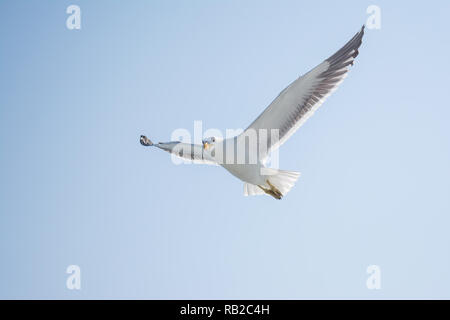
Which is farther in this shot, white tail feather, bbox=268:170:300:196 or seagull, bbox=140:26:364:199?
white tail feather, bbox=268:170:300:196

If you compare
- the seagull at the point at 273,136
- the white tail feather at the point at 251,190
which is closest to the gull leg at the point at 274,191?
the seagull at the point at 273,136

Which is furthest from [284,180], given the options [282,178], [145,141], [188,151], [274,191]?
[145,141]

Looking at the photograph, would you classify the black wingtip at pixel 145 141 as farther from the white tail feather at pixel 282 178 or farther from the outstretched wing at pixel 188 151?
the white tail feather at pixel 282 178

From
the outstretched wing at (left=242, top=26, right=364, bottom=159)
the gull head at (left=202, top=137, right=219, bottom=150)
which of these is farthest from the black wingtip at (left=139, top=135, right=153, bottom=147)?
the outstretched wing at (left=242, top=26, right=364, bottom=159)

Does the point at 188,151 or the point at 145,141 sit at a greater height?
the point at 145,141

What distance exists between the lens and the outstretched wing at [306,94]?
6.38m

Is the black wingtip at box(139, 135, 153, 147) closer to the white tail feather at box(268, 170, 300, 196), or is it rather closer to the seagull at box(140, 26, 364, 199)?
the seagull at box(140, 26, 364, 199)

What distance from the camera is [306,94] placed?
6.52 meters

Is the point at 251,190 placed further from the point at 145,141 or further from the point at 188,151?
the point at 145,141

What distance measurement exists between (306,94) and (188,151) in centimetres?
147

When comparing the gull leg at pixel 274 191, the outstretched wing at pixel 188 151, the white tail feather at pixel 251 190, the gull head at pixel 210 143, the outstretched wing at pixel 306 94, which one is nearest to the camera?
the outstretched wing at pixel 306 94

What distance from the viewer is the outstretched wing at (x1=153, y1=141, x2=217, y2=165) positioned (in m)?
6.86

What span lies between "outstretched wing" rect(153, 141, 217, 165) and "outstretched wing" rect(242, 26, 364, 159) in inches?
21.5
